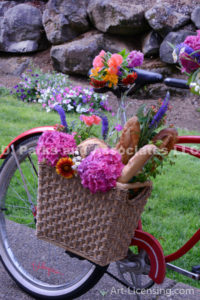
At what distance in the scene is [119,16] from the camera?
9289 mm

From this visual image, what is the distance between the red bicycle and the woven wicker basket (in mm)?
164

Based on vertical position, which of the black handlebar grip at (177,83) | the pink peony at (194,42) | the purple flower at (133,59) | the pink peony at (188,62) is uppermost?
the pink peony at (194,42)

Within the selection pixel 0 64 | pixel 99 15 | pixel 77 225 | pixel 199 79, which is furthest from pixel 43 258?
pixel 0 64

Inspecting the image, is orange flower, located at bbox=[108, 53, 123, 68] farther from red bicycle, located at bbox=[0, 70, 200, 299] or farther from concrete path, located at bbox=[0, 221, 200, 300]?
concrete path, located at bbox=[0, 221, 200, 300]

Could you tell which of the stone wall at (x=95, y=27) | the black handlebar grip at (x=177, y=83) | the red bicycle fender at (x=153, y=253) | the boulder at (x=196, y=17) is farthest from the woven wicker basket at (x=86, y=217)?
the boulder at (x=196, y=17)

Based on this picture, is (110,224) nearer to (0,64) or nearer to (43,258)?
(43,258)

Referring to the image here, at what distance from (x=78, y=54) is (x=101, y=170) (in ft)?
27.1

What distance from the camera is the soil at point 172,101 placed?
7.46 meters

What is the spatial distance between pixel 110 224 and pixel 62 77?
7179 millimetres

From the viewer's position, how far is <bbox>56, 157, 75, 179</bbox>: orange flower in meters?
1.57

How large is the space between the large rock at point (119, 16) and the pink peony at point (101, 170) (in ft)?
27.6

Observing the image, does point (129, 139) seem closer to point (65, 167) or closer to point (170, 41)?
point (65, 167)

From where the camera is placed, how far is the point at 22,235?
293 centimetres

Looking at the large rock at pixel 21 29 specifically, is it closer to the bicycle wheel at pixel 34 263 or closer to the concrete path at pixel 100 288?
the bicycle wheel at pixel 34 263
